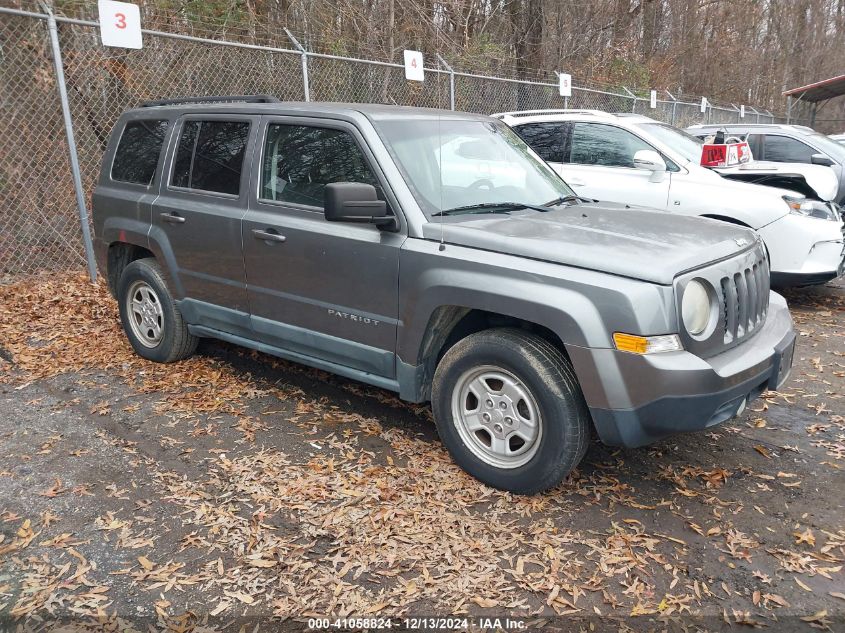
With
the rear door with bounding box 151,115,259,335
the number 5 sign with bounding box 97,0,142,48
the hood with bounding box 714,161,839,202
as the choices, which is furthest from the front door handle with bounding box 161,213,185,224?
the hood with bounding box 714,161,839,202

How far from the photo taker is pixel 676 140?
791 cm

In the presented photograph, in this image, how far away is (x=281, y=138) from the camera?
4305 mm

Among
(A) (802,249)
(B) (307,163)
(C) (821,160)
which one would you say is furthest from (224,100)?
(C) (821,160)

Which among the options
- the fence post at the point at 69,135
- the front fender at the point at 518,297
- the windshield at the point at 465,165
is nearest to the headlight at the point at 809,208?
the windshield at the point at 465,165

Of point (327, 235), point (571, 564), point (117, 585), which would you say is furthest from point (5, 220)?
point (571, 564)

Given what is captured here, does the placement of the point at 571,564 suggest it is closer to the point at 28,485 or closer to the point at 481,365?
the point at 481,365

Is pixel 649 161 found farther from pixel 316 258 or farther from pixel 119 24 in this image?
pixel 119 24

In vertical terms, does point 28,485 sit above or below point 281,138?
below

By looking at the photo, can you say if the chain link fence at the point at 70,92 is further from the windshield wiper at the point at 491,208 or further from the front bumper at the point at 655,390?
the front bumper at the point at 655,390

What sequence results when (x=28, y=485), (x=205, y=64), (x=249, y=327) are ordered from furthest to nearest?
(x=205, y=64)
(x=249, y=327)
(x=28, y=485)

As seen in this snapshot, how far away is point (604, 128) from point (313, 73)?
4.79 m

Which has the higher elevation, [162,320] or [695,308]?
[695,308]

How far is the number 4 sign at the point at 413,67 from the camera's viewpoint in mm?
8867

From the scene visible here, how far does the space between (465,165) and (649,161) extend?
3.48 metres
